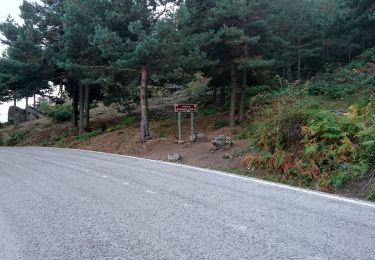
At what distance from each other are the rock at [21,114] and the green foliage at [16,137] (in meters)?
13.2

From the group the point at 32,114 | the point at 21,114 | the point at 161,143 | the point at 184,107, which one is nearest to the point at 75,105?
the point at 161,143

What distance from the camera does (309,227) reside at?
581 centimetres

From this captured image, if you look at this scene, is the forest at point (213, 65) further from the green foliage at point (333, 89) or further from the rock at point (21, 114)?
A: the rock at point (21, 114)

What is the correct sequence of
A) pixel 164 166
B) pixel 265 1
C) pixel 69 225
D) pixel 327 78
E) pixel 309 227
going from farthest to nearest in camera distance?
pixel 327 78
pixel 265 1
pixel 164 166
pixel 69 225
pixel 309 227

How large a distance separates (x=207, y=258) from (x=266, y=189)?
4740 millimetres

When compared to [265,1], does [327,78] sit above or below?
below

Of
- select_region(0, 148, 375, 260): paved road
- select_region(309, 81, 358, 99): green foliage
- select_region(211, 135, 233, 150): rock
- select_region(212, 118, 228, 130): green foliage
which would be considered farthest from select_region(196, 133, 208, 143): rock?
select_region(309, 81, 358, 99): green foliage

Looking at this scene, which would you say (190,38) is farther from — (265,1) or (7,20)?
(7,20)

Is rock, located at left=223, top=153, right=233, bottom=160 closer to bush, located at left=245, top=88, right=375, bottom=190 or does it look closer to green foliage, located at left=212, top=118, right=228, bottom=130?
bush, located at left=245, top=88, right=375, bottom=190

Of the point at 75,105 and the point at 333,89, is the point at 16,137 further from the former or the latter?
the point at 333,89

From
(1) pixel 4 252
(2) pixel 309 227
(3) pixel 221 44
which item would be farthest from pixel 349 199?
(3) pixel 221 44

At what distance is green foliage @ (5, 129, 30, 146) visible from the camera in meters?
35.2

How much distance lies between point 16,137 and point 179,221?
33248mm

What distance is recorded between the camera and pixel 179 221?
20.5 ft
